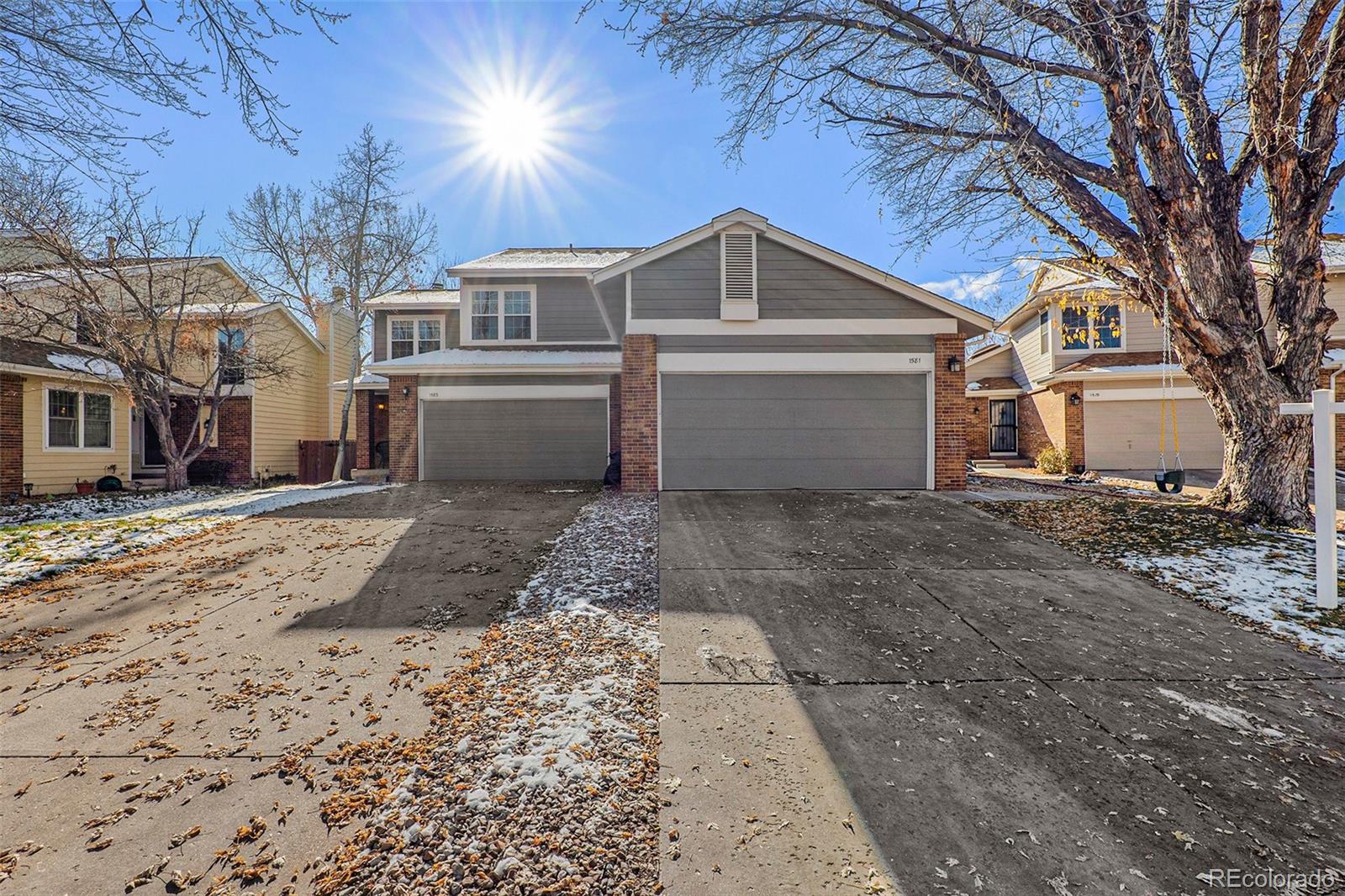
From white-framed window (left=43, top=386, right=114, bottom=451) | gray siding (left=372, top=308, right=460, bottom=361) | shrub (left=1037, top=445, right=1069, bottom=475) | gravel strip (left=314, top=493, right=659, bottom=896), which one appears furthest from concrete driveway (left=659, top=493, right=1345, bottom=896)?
white-framed window (left=43, top=386, right=114, bottom=451)

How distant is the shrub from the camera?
14.8 m

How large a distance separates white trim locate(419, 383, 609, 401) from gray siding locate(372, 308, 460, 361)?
370cm

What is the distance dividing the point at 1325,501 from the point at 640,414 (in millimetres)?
7849

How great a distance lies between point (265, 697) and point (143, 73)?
4.90 meters

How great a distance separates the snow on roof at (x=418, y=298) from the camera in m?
15.5

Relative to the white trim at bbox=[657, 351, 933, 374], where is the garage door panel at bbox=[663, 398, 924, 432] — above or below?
below

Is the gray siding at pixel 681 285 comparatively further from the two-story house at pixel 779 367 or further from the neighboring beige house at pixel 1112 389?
→ the neighboring beige house at pixel 1112 389

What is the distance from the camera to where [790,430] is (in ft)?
32.2

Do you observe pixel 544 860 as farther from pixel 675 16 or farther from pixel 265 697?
pixel 675 16

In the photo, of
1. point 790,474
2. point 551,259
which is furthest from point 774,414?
point 551,259

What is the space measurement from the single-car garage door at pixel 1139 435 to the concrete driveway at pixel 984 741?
1280cm

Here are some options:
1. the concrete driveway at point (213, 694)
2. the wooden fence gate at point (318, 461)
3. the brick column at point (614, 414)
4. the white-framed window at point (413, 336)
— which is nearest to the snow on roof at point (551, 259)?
the white-framed window at point (413, 336)

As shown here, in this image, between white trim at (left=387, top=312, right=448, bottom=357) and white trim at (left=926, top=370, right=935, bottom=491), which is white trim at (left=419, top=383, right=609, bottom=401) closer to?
white trim at (left=387, top=312, right=448, bottom=357)

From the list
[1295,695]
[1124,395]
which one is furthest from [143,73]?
[1124,395]
